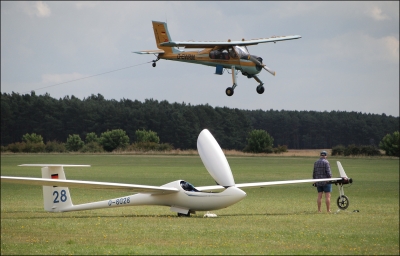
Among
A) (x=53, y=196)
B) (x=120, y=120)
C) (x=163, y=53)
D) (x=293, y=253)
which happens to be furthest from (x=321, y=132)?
(x=293, y=253)

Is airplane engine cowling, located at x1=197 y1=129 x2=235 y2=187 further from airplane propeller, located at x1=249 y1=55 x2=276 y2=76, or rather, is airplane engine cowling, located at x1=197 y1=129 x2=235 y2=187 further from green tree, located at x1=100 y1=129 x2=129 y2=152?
green tree, located at x1=100 y1=129 x2=129 y2=152

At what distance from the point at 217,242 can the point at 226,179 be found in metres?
4.85

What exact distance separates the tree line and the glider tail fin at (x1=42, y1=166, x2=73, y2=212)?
6731 cm

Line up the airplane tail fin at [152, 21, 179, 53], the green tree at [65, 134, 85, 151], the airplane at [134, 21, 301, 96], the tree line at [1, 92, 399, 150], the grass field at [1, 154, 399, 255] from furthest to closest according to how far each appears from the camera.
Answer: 1. the tree line at [1, 92, 399, 150]
2. the green tree at [65, 134, 85, 151]
3. the airplane tail fin at [152, 21, 179, 53]
4. the airplane at [134, 21, 301, 96]
5. the grass field at [1, 154, 399, 255]

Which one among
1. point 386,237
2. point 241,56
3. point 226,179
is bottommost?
point 386,237

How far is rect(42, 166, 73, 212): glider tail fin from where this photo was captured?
19219 mm

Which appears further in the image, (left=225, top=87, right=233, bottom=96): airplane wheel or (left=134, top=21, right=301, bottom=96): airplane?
(left=134, top=21, right=301, bottom=96): airplane

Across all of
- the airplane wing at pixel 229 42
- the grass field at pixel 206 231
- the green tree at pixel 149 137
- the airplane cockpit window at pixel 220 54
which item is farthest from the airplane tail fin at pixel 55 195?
the green tree at pixel 149 137

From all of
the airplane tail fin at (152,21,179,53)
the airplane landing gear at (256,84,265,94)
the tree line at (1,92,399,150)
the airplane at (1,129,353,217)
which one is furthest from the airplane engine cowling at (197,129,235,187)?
the tree line at (1,92,399,150)

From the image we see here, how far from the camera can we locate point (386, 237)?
45.6 feet

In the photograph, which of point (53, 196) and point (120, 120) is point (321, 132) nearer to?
point (120, 120)

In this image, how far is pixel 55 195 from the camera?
19.3 m

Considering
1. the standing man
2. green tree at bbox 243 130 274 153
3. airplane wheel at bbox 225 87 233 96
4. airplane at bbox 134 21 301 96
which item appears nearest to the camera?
the standing man

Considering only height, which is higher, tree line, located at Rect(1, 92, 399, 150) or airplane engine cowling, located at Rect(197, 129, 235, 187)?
tree line, located at Rect(1, 92, 399, 150)
